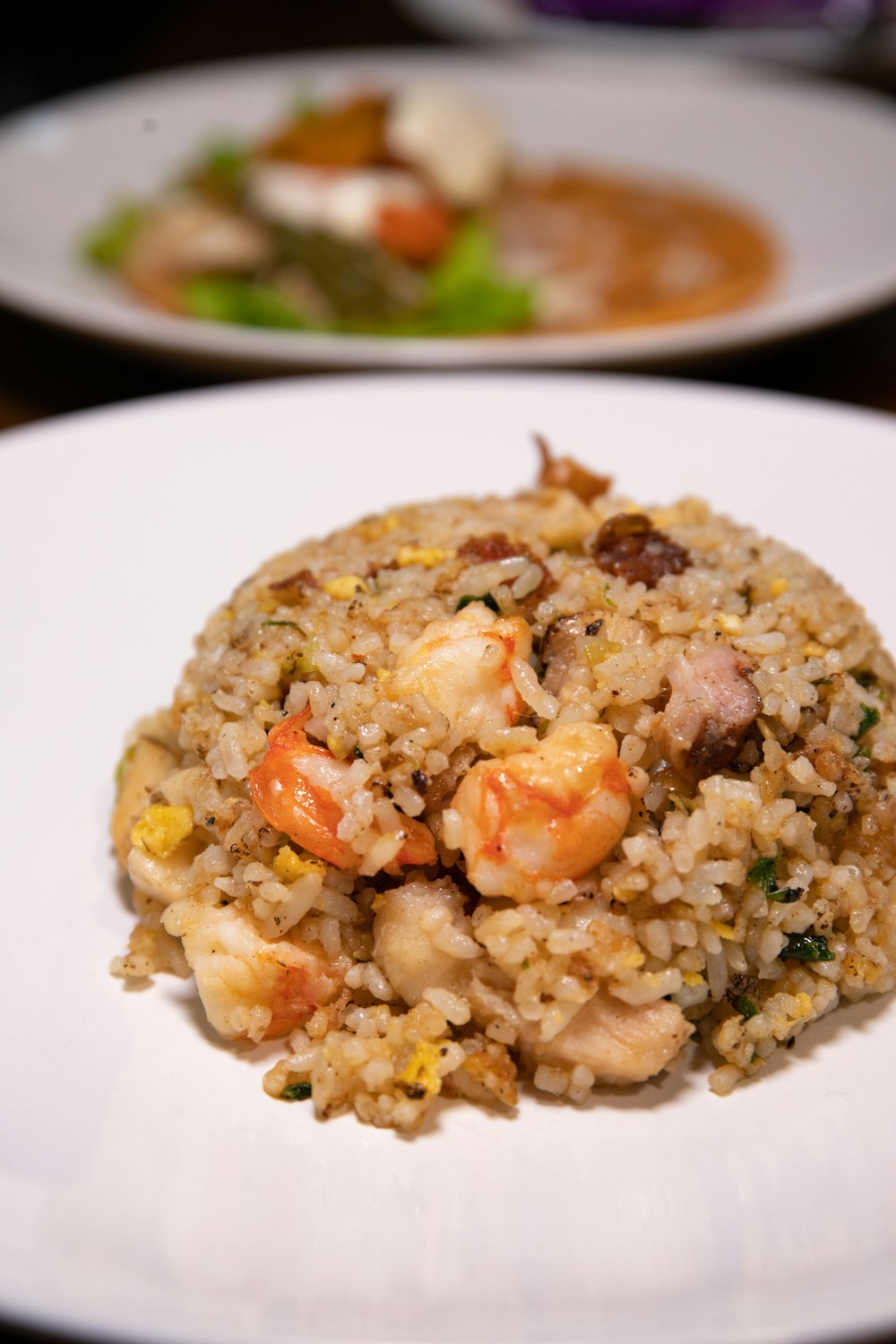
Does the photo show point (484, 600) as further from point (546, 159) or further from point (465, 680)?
point (546, 159)

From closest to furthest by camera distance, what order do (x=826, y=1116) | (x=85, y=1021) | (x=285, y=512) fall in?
1. (x=826, y=1116)
2. (x=85, y=1021)
3. (x=285, y=512)

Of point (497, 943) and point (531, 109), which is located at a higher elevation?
point (497, 943)

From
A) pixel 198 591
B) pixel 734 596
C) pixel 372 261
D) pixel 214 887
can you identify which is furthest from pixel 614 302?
pixel 214 887

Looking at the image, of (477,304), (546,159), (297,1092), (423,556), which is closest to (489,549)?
(423,556)

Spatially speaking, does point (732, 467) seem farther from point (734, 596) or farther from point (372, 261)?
point (372, 261)

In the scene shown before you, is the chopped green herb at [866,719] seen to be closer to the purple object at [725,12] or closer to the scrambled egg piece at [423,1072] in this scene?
the scrambled egg piece at [423,1072]

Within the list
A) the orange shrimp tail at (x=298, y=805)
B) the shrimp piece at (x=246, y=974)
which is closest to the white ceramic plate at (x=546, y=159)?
the orange shrimp tail at (x=298, y=805)

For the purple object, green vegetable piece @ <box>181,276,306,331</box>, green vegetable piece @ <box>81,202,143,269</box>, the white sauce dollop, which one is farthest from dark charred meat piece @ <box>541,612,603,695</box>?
the purple object

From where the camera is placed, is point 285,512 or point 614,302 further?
point 614,302
